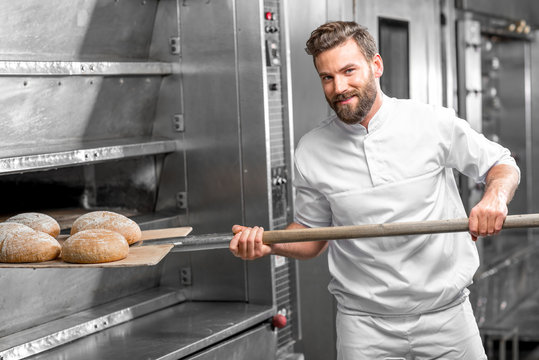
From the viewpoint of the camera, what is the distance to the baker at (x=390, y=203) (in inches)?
90.7

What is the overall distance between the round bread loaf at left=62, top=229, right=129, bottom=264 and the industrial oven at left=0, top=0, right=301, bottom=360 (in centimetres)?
55

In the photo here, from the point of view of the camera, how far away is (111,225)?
2385 millimetres

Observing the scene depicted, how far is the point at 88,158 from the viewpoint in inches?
110

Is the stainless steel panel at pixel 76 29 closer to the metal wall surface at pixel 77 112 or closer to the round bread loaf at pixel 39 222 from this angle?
the metal wall surface at pixel 77 112

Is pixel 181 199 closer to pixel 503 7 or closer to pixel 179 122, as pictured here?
pixel 179 122

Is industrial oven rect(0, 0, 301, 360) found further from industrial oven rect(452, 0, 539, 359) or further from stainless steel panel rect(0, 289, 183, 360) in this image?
industrial oven rect(452, 0, 539, 359)

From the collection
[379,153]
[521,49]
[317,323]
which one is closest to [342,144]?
[379,153]

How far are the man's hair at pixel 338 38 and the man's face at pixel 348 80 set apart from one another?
0.01 m

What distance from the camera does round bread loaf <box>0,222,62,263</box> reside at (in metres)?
2.13

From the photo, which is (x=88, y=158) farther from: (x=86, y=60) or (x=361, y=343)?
(x=361, y=343)

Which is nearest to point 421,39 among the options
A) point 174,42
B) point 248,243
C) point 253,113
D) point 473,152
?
point 253,113

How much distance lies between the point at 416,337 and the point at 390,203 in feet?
1.33

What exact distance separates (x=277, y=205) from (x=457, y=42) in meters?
1.81

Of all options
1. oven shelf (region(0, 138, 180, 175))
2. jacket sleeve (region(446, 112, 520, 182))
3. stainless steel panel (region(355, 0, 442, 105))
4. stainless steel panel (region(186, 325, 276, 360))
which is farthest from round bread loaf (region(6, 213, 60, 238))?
stainless steel panel (region(355, 0, 442, 105))
